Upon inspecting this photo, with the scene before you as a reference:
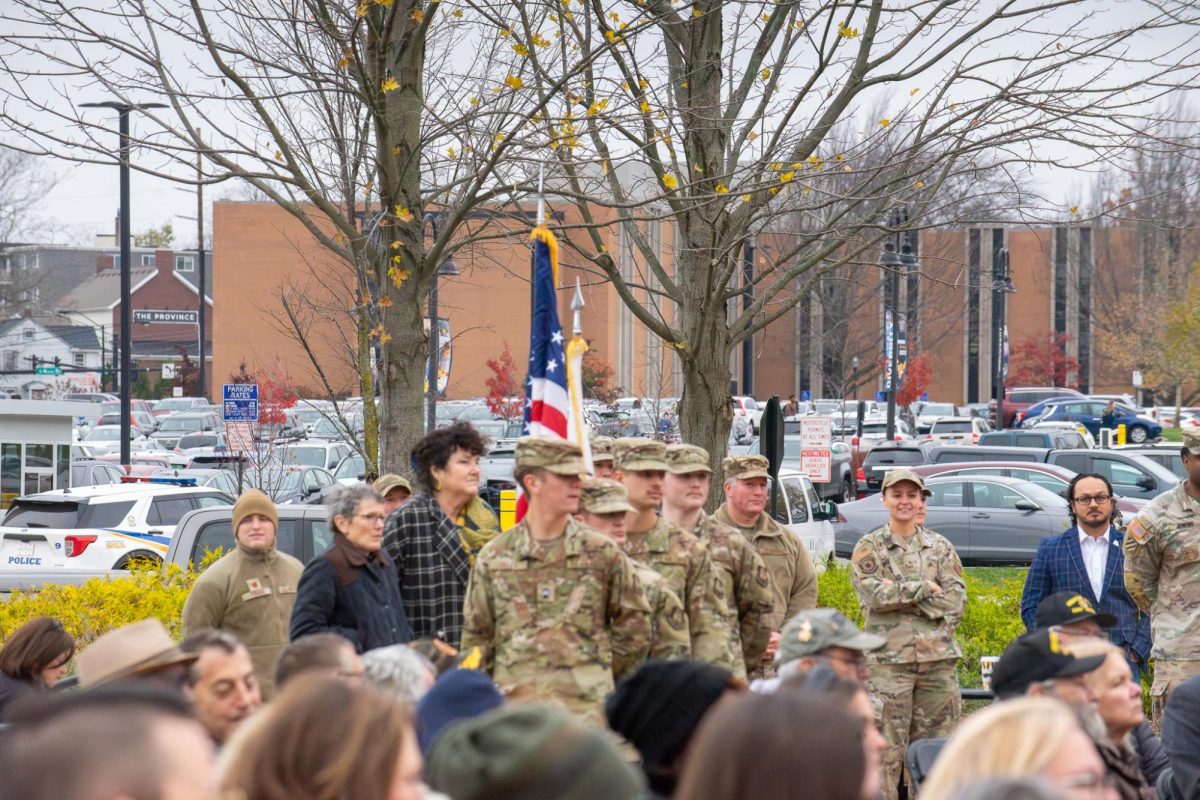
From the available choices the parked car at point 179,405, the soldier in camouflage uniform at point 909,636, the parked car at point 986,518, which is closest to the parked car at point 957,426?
the parked car at point 986,518

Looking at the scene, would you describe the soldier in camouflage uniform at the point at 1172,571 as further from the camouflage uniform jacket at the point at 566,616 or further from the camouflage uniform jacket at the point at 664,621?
the camouflage uniform jacket at the point at 566,616

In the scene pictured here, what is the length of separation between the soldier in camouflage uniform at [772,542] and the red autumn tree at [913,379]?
42.2m

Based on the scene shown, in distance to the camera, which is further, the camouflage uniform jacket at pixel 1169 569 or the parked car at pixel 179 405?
the parked car at pixel 179 405

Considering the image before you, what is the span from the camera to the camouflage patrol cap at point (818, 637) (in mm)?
5008

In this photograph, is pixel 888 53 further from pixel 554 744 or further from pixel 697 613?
pixel 554 744

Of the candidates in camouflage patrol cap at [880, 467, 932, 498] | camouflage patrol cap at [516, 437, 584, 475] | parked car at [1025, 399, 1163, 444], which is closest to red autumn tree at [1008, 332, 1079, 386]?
parked car at [1025, 399, 1163, 444]

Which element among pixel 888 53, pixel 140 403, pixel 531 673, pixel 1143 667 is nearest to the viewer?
pixel 531 673

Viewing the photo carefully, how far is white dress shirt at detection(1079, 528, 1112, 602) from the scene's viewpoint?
8688 mm

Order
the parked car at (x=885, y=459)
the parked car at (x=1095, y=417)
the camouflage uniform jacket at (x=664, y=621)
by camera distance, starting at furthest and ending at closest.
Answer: the parked car at (x=1095, y=417) → the parked car at (x=885, y=459) → the camouflage uniform jacket at (x=664, y=621)

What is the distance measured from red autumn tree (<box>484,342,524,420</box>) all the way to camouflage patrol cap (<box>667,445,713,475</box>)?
36535mm

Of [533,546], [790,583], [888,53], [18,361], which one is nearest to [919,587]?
[790,583]

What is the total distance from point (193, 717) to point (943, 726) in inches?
241

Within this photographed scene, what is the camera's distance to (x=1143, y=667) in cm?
927

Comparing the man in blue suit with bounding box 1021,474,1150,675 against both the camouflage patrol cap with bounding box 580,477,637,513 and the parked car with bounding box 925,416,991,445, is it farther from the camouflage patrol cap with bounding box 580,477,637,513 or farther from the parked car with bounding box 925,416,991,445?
the parked car with bounding box 925,416,991,445
